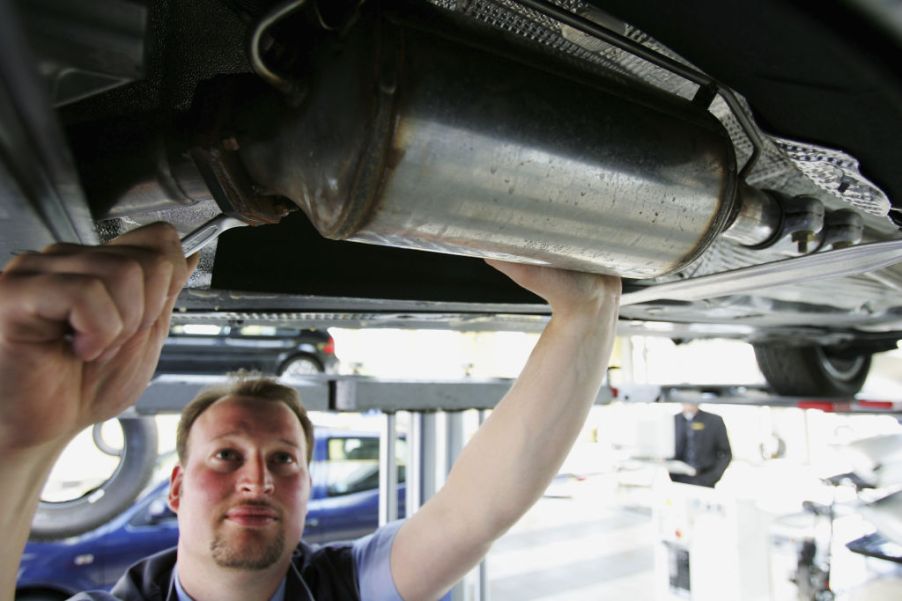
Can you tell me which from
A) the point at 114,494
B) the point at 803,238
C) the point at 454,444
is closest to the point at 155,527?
the point at 114,494

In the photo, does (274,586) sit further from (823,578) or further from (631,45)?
(823,578)

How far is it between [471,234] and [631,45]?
0.60 ft

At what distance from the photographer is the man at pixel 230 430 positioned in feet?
1.28

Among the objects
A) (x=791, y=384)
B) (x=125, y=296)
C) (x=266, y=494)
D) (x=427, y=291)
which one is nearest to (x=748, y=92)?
(x=125, y=296)

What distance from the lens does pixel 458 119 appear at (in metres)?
0.35

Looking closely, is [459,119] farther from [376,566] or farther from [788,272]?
[376,566]

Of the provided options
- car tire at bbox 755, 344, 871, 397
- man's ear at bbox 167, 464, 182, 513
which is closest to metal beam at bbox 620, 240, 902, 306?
man's ear at bbox 167, 464, 182, 513

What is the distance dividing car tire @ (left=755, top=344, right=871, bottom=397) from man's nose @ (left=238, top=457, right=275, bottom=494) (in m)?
1.80

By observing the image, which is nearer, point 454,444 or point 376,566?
point 376,566

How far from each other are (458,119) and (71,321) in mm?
267

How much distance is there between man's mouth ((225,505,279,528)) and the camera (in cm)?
107

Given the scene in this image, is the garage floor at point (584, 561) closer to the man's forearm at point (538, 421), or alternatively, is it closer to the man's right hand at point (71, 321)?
the man's forearm at point (538, 421)

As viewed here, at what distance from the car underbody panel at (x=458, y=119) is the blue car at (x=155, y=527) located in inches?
95.2

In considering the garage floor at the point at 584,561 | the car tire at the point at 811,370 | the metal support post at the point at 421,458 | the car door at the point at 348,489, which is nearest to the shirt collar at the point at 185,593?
the metal support post at the point at 421,458
